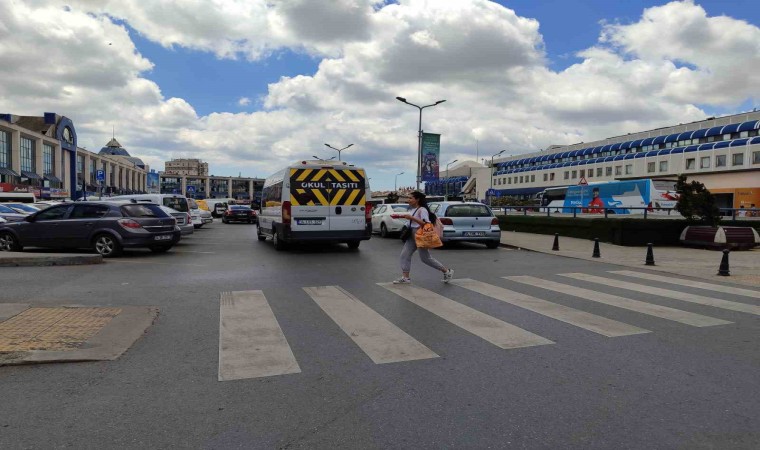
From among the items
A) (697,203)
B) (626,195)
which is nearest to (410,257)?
(697,203)

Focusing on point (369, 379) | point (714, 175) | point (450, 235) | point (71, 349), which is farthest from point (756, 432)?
point (714, 175)

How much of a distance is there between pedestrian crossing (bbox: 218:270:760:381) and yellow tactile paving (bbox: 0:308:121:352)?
1.38 metres

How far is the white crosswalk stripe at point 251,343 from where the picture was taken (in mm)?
4469

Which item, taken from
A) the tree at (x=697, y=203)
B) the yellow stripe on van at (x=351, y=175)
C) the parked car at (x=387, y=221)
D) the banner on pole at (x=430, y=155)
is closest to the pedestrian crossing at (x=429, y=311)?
the yellow stripe on van at (x=351, y=175)

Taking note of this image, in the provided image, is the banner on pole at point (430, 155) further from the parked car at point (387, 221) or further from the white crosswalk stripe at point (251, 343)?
the white crosswalk stripe at point (251, 343)

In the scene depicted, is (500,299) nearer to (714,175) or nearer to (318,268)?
(318,268)

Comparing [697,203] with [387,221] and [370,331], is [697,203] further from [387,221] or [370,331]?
[370,331]

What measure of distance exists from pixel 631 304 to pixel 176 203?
17678mm

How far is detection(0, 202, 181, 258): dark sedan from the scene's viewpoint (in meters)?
12.8

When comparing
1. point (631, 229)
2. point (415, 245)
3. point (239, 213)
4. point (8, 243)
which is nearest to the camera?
point (415, 245)

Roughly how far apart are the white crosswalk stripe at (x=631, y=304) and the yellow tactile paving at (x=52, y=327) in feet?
21.7

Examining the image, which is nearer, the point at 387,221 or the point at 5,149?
the point at 387,221

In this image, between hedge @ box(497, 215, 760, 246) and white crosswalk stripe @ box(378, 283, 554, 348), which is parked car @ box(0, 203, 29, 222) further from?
hedge @ box(497, 215, 760, 246)

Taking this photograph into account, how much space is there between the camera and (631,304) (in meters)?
7.32
